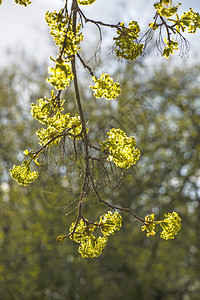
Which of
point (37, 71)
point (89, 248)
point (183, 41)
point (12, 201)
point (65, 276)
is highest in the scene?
point (37, 71)

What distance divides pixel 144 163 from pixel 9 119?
270 centimetres

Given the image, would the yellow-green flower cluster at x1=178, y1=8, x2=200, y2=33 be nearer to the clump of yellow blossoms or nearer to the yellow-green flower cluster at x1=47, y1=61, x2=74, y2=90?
the yellow-green flower cluster at x1=47, y1=61, x2=74, y2=90

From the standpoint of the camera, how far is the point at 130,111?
6867 mm

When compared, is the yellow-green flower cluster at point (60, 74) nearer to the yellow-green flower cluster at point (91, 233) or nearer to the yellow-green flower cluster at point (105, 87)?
the yellow-green flower cluster at point (105, 87)

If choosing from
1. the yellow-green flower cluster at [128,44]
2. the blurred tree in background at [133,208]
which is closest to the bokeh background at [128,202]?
the blurred tree in background at [133,208]

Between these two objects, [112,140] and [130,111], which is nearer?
[112,140]

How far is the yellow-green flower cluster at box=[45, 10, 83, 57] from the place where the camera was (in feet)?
4.34

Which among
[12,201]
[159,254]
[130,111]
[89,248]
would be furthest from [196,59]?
[89,248]

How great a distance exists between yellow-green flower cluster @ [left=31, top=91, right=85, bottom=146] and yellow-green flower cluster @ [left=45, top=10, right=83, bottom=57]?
227 mm

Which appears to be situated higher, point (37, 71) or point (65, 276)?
point (37, 71)

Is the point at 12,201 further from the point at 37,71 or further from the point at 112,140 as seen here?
the point at 112,140

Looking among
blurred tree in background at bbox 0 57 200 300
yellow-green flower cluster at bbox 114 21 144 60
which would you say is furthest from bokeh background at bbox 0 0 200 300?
yellow-green flower cluster at bbox 114 21 144 60

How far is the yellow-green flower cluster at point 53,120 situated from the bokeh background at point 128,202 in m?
4.95

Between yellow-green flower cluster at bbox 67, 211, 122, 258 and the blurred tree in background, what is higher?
the blurred tree in background
